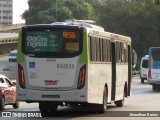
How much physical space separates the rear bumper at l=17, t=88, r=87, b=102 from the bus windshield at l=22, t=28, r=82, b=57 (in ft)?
3.89

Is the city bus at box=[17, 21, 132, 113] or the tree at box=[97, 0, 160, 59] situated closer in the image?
the city bus at box=[17, 21, 132, 113]

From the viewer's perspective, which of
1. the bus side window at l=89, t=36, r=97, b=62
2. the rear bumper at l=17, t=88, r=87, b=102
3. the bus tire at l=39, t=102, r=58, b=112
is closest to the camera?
the rear bumper at l=17, t=88, r=87, b=102

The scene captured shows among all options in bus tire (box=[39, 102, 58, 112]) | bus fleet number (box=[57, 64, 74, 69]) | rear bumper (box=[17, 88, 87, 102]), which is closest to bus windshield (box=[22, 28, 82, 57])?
bus fleet number (box=[57, 64, 74, 69])

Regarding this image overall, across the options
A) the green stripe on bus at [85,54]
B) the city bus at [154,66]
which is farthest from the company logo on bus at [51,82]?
the city bus at [154,66]

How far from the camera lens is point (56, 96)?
→ 19062 mm

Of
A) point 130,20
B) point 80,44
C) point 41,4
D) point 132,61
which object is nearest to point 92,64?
point 80,44

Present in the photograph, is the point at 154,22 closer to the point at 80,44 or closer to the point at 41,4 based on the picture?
the point at 41,4

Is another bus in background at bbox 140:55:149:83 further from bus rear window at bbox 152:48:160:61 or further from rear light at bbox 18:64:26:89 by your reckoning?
rear light at bbox 18:64:26:89

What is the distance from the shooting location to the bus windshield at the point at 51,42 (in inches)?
760

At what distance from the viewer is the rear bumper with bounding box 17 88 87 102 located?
62.4ft

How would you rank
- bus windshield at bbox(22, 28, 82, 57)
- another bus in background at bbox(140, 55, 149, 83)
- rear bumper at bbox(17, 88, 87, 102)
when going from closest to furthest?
rear bumper at bbox(17, 88, 87, 102) → bus windshield at bbox(22, 28, 82, 57) → another bus in background at bbox(140, 55, 149, 83)

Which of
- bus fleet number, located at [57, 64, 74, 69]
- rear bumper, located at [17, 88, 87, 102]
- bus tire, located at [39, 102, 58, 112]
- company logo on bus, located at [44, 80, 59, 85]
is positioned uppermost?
bus fleet number, located at [57, 64, 74, 69]

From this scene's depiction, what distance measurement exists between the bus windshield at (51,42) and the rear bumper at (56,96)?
119 cm

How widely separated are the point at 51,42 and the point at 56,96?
1.75 m
